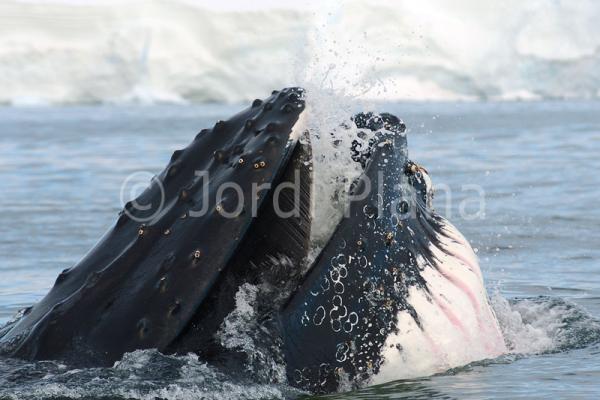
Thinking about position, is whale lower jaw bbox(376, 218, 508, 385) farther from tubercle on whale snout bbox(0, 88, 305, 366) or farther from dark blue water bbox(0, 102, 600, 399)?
tubercle on whale snout bbox(0, 88, 305, 366)

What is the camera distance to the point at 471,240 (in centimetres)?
1005

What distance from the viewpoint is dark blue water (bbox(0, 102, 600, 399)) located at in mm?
3904

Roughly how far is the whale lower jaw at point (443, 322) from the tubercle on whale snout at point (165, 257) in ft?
2.37

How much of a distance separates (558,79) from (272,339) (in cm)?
5431

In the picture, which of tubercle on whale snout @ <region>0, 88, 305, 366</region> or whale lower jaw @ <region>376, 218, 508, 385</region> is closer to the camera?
tubercle on whale snout @ <region>0, 88, 305, 366</region>

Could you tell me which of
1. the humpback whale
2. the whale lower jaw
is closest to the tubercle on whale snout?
the humpback whale

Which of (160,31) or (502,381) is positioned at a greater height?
(160,31)

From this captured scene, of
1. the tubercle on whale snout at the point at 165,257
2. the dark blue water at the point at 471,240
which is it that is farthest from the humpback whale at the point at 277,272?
the dark blue water at the point at 471,240

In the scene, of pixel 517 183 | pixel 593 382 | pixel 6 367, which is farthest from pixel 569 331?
pixel 517 183

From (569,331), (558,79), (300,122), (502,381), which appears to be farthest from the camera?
(558,79)

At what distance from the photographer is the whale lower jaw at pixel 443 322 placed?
3.96 meters

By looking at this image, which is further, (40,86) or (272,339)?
(40,86)

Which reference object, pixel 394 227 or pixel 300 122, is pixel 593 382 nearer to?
pixel 394 227

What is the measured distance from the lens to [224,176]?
3.80m
